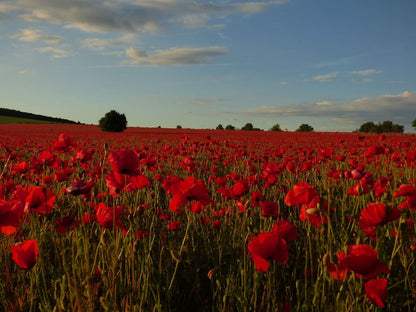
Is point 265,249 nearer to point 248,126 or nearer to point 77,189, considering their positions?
point 77,189

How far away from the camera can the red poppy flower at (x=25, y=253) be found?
158 centimetres

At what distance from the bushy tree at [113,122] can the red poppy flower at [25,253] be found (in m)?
39.4

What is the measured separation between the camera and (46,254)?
252cm

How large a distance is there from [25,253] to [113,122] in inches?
1566

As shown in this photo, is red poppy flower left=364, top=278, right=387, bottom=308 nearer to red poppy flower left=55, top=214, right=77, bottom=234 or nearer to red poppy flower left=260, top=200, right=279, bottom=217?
red poppy flower left=260, top=200, right=279, bottom=217

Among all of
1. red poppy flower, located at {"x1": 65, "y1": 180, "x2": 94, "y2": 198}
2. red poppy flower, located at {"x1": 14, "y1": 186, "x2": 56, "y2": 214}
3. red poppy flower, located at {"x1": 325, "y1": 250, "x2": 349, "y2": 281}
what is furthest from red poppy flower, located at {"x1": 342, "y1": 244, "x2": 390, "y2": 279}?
red poppy flower, located at {"x1": 14, "y1": 186, "x2": 56, "y2": 214}

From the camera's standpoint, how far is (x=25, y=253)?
1593mm

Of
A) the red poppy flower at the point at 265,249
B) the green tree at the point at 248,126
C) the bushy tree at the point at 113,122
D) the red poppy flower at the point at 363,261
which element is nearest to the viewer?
the red poppy flower at the point at 363,261

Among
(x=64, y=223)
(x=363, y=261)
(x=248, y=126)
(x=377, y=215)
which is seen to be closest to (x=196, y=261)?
(x=64, y=223)

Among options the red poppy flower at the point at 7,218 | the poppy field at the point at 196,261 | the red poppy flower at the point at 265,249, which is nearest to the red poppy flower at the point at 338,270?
the poppy field at the point at 196,261

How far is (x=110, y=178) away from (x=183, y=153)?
129 inches

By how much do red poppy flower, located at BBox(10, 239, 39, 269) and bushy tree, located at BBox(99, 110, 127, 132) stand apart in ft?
129

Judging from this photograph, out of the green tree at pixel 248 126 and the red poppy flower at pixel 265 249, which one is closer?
the red poppy flower at pixel 265 249

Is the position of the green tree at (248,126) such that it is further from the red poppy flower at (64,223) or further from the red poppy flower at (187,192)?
the red poppy flower at (187,192)
